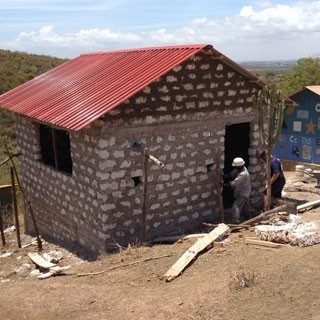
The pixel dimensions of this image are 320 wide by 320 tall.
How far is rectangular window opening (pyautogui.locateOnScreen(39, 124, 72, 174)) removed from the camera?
40.3 ft

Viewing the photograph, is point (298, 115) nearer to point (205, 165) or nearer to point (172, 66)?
point (205, 165)

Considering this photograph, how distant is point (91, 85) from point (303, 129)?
419 inches

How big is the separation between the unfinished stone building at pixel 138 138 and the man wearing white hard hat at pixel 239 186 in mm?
497

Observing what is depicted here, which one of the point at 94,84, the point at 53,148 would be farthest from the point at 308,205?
the point at 53,148

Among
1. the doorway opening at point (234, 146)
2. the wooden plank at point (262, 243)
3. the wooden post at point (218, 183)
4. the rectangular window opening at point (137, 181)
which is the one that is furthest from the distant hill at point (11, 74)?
the wooden plank at point (262, 243)

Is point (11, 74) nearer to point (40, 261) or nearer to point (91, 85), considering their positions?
point (91, 85)

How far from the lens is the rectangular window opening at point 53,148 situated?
12289 mm

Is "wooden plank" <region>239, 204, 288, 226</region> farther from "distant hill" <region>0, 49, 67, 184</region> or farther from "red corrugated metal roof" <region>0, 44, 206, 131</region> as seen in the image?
"distant hill" <region>0, 49, 67, 184</region>

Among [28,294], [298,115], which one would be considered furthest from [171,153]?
[298,115]

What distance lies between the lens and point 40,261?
10195 millimetres

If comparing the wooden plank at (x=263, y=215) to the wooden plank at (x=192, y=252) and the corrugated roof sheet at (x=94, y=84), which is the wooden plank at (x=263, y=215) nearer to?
the wooden plank at (x=192, y=252)

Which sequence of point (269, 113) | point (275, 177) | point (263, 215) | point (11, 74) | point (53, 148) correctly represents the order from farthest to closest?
point (11, 74)
point (53, 148)
point (275, 177)
point (269, 113)
point (263, 215)

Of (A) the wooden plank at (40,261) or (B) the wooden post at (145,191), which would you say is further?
(A) the wooden plank at (40,261)

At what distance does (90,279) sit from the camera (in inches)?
327
